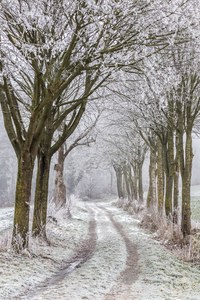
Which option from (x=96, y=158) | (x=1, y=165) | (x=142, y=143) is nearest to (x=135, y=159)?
(x=142, y=143)

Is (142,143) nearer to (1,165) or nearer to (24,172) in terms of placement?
(24,172)

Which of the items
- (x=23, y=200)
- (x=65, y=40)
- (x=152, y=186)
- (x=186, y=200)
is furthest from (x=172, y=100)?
(x=152, y=186)

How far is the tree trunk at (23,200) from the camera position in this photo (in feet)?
31.3

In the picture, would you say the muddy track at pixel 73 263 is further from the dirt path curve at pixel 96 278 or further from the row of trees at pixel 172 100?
the row of trees at pixel 172 100

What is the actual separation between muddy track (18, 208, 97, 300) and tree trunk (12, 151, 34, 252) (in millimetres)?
1346

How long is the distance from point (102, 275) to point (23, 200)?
119 inches

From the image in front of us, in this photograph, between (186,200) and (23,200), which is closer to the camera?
(23,200)

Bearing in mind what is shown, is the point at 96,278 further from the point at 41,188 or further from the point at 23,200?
the point at 41,188

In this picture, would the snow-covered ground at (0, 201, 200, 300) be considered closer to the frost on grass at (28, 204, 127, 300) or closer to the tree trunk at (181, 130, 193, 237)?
the frost on grass at (28, 204, 127, 300)

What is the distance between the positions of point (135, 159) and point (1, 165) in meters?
28.8

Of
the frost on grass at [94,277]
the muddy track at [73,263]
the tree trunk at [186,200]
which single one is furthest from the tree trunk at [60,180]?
the tree trunk at [186,200]

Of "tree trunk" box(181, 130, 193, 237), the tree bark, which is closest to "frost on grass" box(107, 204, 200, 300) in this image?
"tree trunk" box(181, 130, 193, 237)

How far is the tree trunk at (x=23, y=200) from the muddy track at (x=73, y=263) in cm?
135

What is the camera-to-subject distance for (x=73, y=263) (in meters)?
9.59
